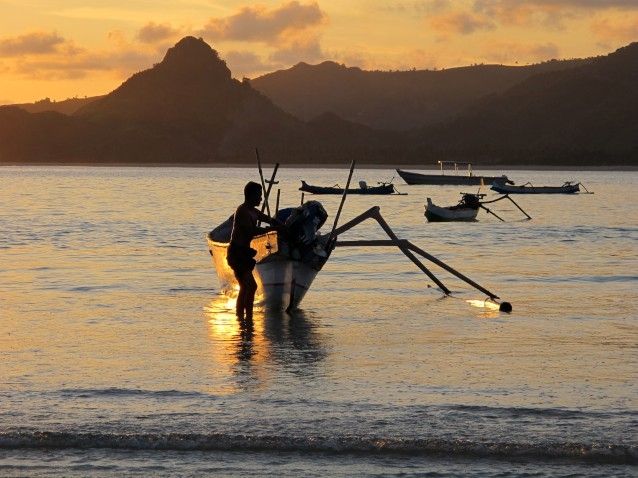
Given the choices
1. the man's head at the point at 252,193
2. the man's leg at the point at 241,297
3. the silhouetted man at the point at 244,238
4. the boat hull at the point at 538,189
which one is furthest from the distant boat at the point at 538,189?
the man's head at the point at 252,193

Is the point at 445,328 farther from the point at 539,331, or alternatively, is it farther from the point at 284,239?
the point at 284,239

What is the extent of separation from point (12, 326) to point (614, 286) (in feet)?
46.4

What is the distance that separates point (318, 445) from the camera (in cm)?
1043

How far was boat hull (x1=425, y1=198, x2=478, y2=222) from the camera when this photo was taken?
62.2m

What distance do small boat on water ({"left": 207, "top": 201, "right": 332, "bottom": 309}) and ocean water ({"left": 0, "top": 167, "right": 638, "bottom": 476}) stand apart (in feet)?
1.50

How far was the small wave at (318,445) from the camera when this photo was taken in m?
10.2

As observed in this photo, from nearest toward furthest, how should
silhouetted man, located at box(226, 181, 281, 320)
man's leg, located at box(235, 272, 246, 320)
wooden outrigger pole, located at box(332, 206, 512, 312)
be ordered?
silhouetted man, located at box(226, 181, 281, 320) < man's leg, located at box(235, 272, 246, 320) < wooden outrigger pole, located at box(332, 206, 512, 312)

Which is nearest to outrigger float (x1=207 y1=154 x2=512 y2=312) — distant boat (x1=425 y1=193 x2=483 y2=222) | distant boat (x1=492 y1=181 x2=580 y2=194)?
distant boat (x1=425 y1=193 x2=483 y2=222)

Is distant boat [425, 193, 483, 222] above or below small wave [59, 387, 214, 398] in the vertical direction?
below

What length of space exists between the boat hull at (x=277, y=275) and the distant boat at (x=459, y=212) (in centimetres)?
4193

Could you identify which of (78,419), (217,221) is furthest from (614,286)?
(217,221)

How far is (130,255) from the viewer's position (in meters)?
36.2

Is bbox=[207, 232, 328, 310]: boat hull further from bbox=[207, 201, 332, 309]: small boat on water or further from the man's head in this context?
the man's head

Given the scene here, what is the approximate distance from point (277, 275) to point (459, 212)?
43.5m
